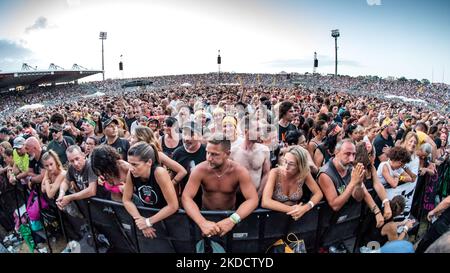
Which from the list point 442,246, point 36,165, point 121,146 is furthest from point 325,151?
point 36,165

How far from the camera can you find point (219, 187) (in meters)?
2.67

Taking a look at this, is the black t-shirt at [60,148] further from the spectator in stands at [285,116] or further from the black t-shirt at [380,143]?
the black t-shirt at [380,143]

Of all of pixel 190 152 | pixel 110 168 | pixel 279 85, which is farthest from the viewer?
pixel 279 85

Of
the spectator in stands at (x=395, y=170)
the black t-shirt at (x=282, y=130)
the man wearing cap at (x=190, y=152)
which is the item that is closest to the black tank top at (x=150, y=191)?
the man wearing cap at (x=190, y=152)

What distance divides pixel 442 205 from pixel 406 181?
507mm

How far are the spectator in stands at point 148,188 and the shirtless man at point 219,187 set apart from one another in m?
0.17

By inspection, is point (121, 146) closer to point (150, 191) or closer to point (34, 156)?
point (34, 156)

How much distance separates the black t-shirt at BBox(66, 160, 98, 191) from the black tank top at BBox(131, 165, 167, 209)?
728 millimetres

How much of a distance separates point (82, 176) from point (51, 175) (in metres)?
0.42

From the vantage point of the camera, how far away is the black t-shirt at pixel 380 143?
4867 millimetres

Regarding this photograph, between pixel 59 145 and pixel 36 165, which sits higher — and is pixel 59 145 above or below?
above
